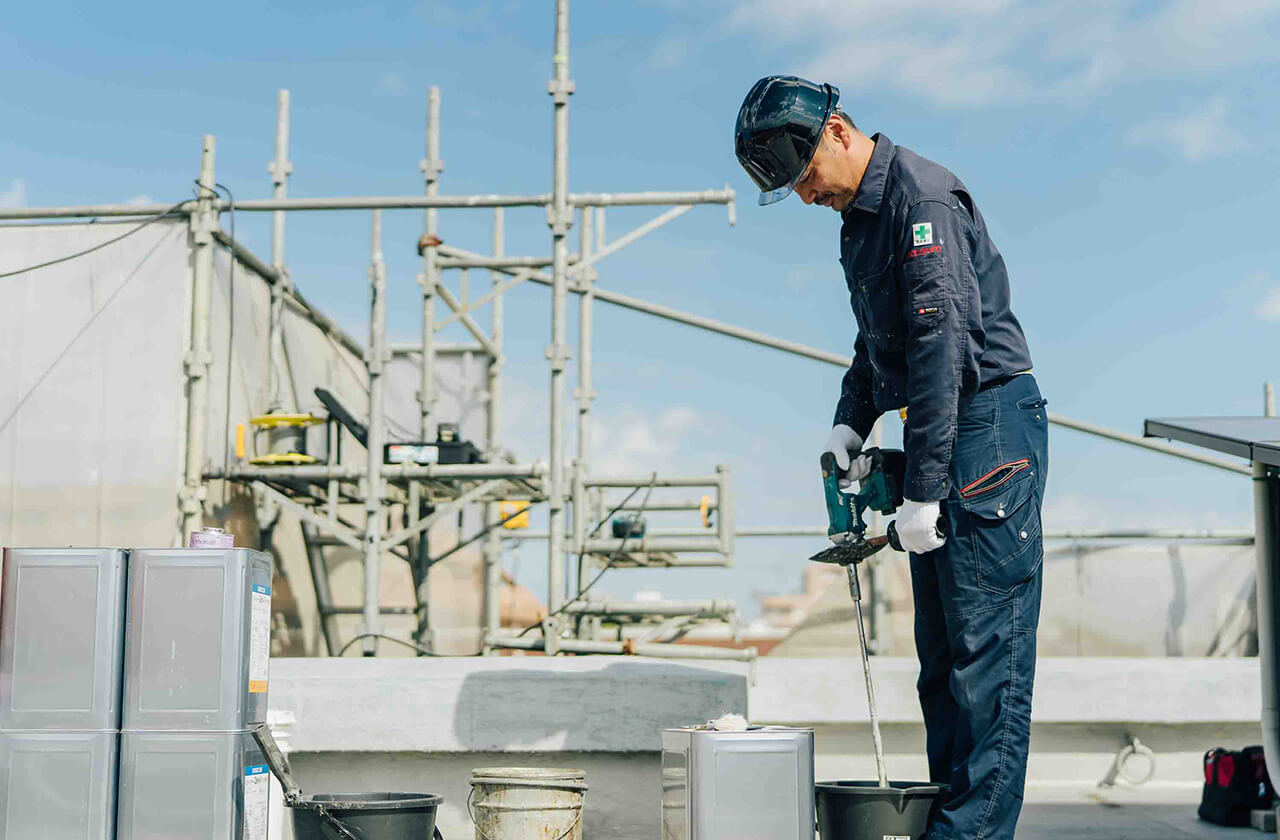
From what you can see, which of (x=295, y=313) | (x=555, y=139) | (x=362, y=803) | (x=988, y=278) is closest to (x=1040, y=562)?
(x=988, y=278)

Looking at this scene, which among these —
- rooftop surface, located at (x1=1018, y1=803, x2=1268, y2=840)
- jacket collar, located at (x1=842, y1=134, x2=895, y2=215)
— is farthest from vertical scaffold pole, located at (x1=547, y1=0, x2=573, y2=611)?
jacket collar, located at (x1=842, y1=134, x2=895, y2=215)

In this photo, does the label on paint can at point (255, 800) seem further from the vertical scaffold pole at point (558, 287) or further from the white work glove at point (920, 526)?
the vertical scaffold pole at point (558, 287)

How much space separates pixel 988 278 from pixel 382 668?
2.00m

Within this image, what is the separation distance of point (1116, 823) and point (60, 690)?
319cm

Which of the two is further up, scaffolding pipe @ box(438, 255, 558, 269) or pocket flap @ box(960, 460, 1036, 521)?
scaffolding pipe @ box(438, 255, 558, 269)

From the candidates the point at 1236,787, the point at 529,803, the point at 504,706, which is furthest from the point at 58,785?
the point at 1236,787

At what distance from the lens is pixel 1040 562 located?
2.75 meters

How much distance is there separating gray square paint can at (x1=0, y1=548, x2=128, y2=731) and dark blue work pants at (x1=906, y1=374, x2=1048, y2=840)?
67.4 inches

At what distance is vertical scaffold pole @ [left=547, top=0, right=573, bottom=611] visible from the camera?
6359 millimetres

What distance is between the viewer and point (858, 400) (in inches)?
127

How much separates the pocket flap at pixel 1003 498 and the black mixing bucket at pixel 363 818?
4.15 feet

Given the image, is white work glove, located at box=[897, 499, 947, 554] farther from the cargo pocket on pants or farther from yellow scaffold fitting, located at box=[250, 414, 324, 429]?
yellow scaffold fitting, located at box=[250, 414, 324, 429]

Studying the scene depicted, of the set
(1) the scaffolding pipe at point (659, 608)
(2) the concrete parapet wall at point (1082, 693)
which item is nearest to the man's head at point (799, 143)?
(2) the concrete parapet wall at point (1082, 693)

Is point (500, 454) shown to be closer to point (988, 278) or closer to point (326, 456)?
point (326, 456)
